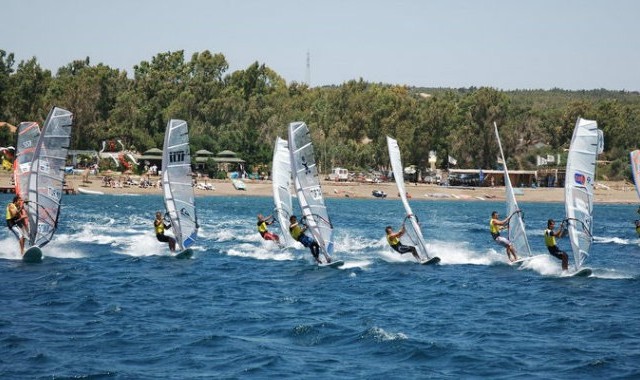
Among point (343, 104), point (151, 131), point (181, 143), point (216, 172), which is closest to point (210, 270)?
point (181, 143)

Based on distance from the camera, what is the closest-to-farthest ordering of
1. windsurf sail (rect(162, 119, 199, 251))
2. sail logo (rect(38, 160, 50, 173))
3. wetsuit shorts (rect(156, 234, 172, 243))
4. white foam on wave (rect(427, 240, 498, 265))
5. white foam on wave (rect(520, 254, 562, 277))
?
1. sail logo (rect(38, 160, 50, 173))
2. white foam on wave (rect(520, 254, 562, 277))
3. windsurf sail (rect(162, 119, 199, 251))
4. wetsuit shorts (rect(156, 234, 172, 243))
5. white foam on wave (rect(427, 240, 498, 265))

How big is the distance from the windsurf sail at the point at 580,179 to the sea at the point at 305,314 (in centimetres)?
176

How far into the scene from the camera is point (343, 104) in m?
123

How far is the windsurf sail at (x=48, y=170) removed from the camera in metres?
29.1

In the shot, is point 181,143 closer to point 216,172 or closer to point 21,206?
point 21,206

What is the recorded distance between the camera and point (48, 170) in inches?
1160

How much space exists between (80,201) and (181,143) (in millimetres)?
43659

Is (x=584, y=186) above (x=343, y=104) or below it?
below

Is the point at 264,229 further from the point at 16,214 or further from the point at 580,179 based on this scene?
the point at 580,179

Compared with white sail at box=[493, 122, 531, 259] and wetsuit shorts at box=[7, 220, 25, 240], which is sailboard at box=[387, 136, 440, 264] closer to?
white sail at box=[493, 122, 531, 259]

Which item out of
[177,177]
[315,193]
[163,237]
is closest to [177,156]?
[177,177]

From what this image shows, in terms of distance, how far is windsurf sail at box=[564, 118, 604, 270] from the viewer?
28156 mm

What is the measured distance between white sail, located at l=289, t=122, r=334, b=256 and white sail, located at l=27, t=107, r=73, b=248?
23.7ft

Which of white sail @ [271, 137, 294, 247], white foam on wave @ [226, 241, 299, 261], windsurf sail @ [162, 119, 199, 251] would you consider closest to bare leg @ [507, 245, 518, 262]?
white foam on wave @ [226, 241, 299, 261]
